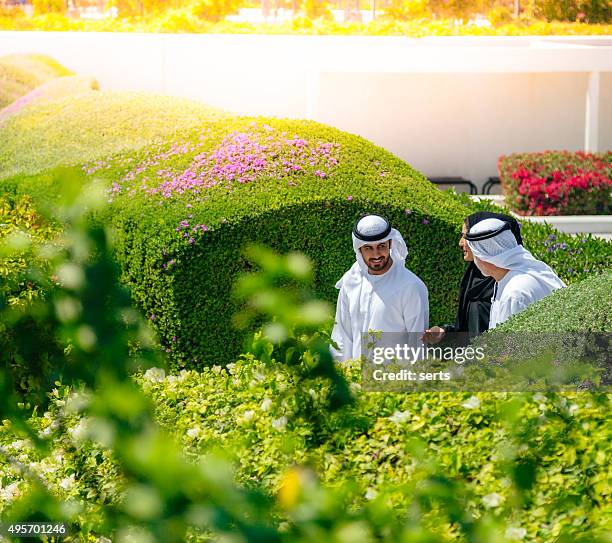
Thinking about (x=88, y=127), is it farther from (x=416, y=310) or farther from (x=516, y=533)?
(x=516, y=533)

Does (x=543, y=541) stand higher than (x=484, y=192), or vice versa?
(x=543, y=541)

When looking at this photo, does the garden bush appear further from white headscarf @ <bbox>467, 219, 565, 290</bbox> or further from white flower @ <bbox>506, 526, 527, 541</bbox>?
white headscarf @ <bbox>467, 219, 565, 290</bbox>

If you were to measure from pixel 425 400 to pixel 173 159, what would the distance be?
5.69 meters

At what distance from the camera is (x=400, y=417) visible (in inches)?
126

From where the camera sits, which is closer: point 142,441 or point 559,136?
point 142,441

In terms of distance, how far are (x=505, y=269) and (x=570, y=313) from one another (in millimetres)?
750

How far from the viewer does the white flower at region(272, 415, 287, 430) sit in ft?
10.3

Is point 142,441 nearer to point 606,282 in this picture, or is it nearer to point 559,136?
point 606,282

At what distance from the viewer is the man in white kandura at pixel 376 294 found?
505 cm

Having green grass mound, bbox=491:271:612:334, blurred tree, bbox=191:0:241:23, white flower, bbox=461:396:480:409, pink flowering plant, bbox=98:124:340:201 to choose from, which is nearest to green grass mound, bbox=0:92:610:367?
pink flowering plant, bbox=98:124:340:201

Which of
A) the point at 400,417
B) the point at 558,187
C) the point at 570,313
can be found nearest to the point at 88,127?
the point at 558,187

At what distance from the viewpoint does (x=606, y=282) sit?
453 centimetres

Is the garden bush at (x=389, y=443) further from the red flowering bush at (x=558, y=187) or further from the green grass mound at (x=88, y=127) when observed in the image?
the red flowering bush at (x=558, y=187)

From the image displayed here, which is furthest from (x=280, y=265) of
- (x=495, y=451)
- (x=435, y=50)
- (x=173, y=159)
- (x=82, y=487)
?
(x=435, y=50)
